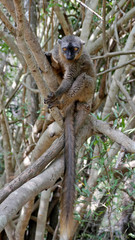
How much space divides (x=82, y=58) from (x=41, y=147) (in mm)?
1783

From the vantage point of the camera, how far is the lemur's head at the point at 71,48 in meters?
4.27

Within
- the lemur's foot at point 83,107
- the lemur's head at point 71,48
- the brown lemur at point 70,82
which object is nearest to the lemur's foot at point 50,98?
the brown lemur at point 70,82

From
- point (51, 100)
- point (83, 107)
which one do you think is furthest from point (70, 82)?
point (51, 100)

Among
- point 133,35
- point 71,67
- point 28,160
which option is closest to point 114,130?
point 71,67

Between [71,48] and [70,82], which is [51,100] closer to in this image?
[70,82]

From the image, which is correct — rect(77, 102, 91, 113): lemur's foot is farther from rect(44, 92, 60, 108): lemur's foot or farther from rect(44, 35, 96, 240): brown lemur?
rect(44, 92, 60, 108): lemur's foot

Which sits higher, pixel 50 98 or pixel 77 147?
pixel 50 98

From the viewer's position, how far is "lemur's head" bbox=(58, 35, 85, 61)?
168 inches

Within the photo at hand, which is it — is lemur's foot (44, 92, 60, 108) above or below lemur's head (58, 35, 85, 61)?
below

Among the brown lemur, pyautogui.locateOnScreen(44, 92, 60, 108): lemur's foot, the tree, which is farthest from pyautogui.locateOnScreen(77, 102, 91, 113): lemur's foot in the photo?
pyautogui.locateOnScreen(44, 92, 60, 108): lemur's foot

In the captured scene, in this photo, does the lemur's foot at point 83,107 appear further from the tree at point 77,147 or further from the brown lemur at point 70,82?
the tree at point 77,147

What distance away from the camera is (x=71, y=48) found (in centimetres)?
432

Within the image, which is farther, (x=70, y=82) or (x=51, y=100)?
(x=70, y=82)

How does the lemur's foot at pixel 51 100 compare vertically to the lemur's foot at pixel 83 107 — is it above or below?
below
